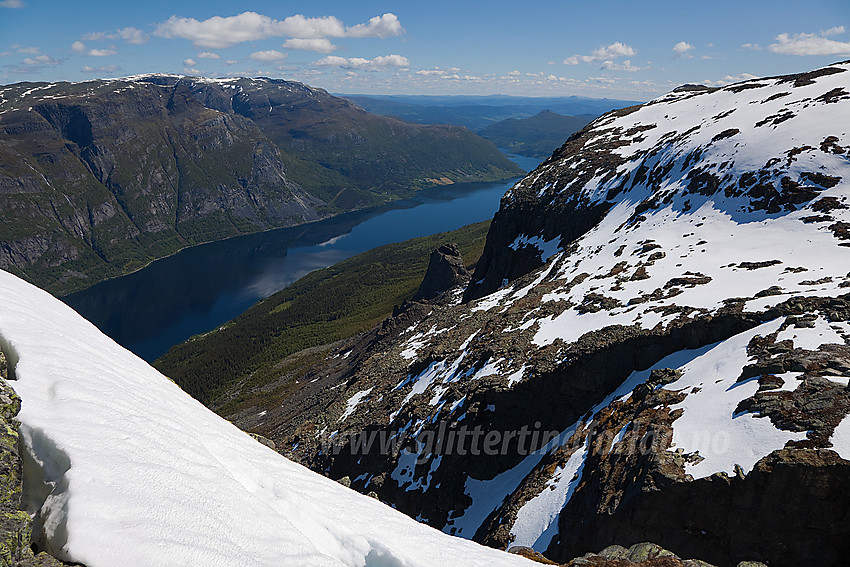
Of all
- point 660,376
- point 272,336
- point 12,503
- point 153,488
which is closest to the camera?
point 12,503

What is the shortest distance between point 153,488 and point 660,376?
2444 centimetres

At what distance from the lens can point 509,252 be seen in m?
69.1

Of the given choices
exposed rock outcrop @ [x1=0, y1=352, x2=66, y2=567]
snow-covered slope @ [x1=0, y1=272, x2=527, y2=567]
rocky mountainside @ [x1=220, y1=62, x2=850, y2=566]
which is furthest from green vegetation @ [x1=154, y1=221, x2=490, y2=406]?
exposed rock outcrop @ [x1=0, y1=352, x2=66, y2=567]

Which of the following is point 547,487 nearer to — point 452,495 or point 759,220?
point 452,495

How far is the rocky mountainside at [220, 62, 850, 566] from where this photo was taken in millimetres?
16234

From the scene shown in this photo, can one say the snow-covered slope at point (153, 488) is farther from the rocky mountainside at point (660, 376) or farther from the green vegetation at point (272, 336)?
the green vegetation at point (272, 336)

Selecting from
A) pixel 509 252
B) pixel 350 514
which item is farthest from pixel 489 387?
pixel 509 252

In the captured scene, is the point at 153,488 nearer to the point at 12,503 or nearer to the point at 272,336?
the point at 12,503

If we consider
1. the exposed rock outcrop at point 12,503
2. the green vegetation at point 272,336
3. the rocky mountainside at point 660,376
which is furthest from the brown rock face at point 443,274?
the exposed rock outcrop at point 12,503

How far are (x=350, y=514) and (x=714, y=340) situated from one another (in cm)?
2292

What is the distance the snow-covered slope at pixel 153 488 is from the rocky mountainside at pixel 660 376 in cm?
970

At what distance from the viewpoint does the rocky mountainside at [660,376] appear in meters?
16.2

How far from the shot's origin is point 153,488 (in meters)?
7.34

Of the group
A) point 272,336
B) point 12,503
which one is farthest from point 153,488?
point 272,336
